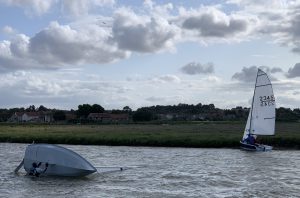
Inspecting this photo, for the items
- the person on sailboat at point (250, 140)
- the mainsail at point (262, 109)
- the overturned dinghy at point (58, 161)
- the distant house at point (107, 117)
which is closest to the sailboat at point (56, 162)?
the overturned dinghy at point (58, 161)

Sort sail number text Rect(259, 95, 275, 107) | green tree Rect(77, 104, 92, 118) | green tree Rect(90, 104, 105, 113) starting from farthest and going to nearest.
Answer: green tree Rect(90, 104, 105, 113) → green tree Rect(77, 104, 92, 118) → sail number text Rect(259, 95, 275, 107)

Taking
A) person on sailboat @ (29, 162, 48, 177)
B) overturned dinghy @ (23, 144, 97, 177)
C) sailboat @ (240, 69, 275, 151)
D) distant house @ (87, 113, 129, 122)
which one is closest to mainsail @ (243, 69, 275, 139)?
sailboat @ (240, 69, 275, 151)

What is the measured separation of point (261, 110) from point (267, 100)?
1333 millimetres

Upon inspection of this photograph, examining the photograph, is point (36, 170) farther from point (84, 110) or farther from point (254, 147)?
point (84, 110)

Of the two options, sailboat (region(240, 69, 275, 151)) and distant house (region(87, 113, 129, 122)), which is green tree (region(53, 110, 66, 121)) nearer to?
distant house (region(87, 113, 129, 122))

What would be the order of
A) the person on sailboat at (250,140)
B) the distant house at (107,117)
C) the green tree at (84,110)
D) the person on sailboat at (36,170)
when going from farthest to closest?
the green tree at (84,110), the distant house at (107,117), the person on sailboat at (250,140), the person on sailboat at (36,170)

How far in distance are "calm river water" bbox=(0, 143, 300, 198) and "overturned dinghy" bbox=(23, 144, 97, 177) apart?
61 cm

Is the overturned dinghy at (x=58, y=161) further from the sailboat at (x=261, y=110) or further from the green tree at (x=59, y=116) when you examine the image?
the green tree at (x=59, y=116)

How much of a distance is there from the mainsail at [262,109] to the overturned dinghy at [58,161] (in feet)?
86.5

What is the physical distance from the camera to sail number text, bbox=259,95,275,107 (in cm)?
5231

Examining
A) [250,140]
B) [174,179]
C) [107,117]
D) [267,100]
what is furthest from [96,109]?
[174,179]

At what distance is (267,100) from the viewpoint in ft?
173

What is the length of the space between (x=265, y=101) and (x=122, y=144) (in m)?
15.7

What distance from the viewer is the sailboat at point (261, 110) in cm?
5241
